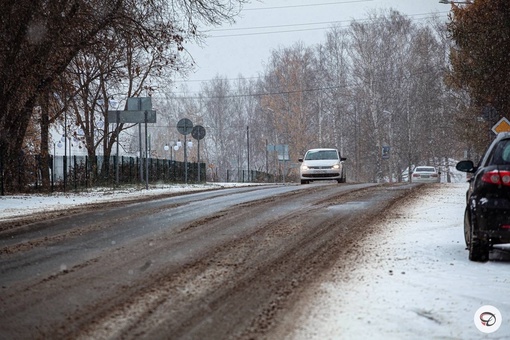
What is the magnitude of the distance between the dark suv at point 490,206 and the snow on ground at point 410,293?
0.86 feet

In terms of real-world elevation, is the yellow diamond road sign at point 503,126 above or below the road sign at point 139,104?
below

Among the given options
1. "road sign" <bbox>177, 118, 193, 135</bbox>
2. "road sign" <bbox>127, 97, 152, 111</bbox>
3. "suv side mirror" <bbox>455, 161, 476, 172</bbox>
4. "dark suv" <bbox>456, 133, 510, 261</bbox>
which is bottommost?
"dark suv" <bbox>456, 133, 510, 261</bbox>

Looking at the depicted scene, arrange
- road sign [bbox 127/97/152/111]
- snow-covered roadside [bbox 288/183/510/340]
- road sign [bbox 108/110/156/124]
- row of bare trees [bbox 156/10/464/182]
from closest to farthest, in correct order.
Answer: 1. snow-covered roadside [bbox 288/183/510/340]
2. road sign [bbox 108/110/156/124]
3. road sign [bbox 127/97/152/111]
4. row of bare trees [bbox 156/10/464/182]

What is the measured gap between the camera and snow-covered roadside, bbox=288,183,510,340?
5395 millimetres

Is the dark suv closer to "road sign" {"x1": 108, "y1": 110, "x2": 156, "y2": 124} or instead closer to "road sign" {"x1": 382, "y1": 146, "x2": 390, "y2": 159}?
"road sign" {"x1": 108, "y1": 110, "x2": 156, "y2": 124}

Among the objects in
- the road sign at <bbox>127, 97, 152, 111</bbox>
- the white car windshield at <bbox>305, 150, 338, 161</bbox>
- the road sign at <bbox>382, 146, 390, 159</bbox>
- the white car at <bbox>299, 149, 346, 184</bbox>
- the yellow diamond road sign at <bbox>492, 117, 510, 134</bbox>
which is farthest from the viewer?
the road sign at <bbox>382, 146, 390, 159</bbox>

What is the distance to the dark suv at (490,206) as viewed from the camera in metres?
8.19

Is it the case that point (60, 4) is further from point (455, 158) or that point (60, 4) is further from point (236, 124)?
point (236, 124)

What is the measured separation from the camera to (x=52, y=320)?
218 inches

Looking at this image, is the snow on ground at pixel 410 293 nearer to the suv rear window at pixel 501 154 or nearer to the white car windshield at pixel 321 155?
the suv rear window at pixel 501 154

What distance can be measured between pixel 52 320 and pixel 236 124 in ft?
Answer: 310

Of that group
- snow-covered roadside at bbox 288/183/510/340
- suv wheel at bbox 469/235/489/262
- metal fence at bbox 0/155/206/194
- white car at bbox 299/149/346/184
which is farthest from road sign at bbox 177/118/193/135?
suv wheel at bbox 469/235/489/262

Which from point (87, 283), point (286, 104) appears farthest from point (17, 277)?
point (286, 104)

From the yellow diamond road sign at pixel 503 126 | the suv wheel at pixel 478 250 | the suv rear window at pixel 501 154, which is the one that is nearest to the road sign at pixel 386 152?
the yellow diamond road sign at pixel 503 126
